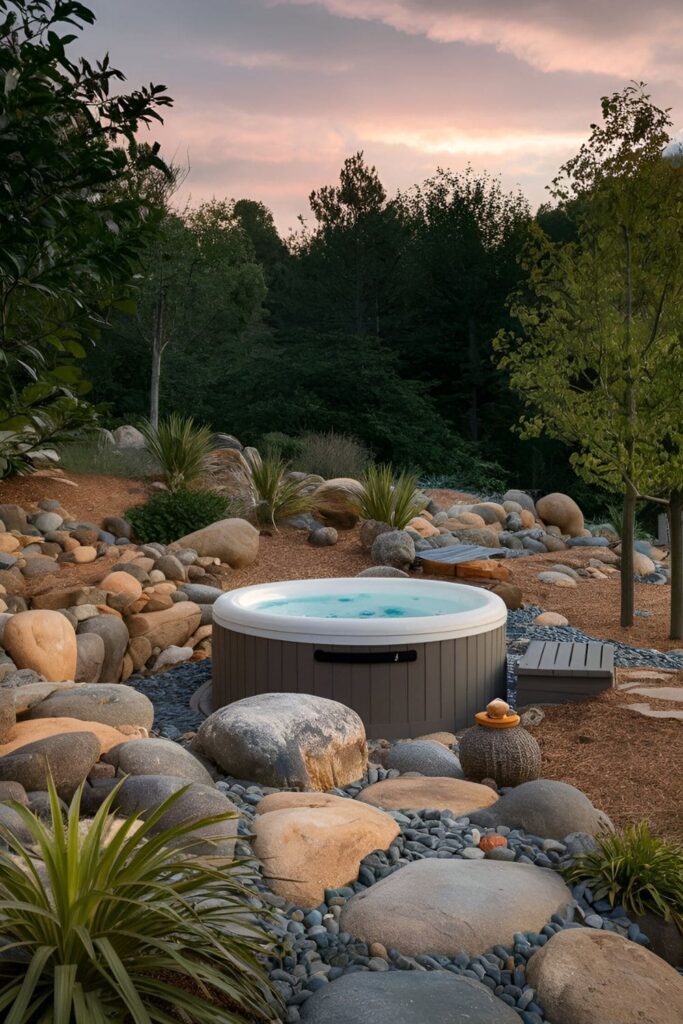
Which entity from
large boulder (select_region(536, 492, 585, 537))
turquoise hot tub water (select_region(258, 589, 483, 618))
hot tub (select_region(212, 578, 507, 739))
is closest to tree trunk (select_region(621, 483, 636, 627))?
turquoise hot tub water (select_region(258, 589, 483, 618))

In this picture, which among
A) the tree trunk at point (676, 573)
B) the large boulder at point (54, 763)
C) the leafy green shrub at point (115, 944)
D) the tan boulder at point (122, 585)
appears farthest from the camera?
the tree trunk at point (676, 573)

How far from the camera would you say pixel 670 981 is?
8.61 feet

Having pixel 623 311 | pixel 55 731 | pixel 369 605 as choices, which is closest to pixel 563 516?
pixel 623 311

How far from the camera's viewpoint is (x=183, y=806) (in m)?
3.20

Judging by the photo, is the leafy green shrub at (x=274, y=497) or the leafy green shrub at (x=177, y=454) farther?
the leafy green shrub at (x=177, y=454)

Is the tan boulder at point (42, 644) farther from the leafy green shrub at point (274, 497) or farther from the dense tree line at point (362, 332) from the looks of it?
the dense tree line at point (362, 332)

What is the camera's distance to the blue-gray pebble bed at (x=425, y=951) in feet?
8.50

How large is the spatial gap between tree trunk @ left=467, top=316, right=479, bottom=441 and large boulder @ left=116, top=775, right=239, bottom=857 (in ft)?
63.4

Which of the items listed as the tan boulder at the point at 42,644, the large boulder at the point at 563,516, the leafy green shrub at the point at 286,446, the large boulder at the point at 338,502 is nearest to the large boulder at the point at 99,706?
the tan boulder at the point at 42,644

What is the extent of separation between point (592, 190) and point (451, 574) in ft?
12.0

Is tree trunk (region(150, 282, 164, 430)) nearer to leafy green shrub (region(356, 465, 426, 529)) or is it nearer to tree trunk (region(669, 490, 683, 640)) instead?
leafy green shrub (region(356, 465, 426, 529))

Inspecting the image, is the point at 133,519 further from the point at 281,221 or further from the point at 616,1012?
the point at 281,221

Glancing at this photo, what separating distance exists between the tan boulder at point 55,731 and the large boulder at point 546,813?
1.56m

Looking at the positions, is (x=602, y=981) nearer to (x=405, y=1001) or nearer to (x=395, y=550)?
(x=405, y=1001)
